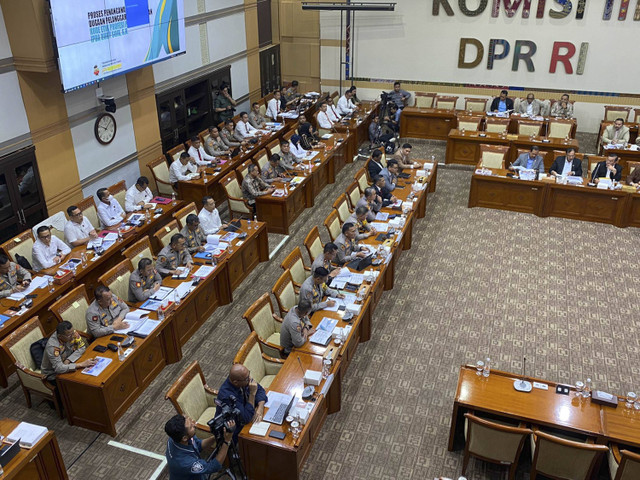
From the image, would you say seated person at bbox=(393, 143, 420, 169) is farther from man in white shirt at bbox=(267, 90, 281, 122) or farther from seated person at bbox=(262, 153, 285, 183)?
man in white shirt at bbox=(267, 90, 281, 122)

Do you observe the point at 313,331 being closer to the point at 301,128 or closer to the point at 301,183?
the point at 301,183

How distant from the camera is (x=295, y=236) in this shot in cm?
1056

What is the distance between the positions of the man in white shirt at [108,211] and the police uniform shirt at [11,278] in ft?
5.49

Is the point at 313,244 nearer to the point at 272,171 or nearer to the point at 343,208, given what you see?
the point at 343,208

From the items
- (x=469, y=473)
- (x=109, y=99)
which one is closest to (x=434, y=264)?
(x=469, y=473)

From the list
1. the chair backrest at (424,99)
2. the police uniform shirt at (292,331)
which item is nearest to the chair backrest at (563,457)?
the police uniform shirt at (292,331)

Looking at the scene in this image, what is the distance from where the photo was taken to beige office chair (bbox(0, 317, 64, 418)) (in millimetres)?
6203

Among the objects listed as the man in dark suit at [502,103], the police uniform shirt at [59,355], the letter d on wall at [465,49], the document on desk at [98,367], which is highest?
the letter d on wall at [465,49]

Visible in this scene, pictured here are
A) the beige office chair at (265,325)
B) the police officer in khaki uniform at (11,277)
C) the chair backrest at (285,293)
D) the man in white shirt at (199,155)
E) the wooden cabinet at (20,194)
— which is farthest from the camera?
the man in white shirt at (199,155)

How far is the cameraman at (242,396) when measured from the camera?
211 inches

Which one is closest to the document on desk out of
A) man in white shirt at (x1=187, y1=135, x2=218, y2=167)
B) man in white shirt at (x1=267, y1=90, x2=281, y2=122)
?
man in white shirt at (x1=187, y1=135, x2=218, y2=167)

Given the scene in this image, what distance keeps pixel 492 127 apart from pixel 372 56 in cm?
483

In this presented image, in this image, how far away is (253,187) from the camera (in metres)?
10.3

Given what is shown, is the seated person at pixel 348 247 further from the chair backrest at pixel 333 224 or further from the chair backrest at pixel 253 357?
the chair backrest at pixel 253 357
